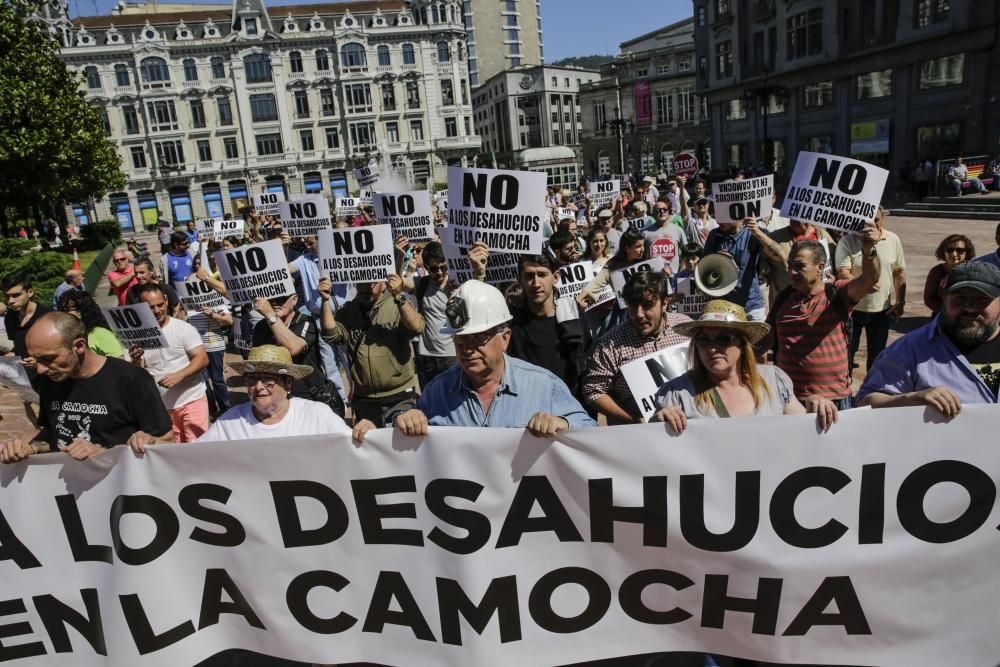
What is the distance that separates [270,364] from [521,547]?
157cm

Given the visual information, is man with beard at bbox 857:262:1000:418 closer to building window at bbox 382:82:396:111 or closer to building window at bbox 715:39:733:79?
building window at bbox 715:39:733:79

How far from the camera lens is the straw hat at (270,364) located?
3.41m

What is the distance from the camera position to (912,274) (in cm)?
1284

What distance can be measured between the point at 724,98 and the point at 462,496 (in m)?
53.0

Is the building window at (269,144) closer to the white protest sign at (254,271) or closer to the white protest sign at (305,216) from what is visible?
the white protest sign at (305,216)

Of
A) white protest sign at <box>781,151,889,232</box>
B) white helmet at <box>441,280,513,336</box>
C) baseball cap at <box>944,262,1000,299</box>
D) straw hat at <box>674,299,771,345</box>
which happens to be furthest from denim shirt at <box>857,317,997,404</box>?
white protest sign at <box>781,151,889,232</box>

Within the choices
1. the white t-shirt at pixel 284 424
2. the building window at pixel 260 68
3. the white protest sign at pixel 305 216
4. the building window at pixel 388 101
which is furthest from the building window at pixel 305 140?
the white t-shirt at pixel 284 424

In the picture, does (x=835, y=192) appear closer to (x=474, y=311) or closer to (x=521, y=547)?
(x=474, y=311)

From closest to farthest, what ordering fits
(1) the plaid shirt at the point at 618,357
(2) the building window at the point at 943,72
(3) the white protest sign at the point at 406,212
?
(1) the plaid shirt at the point at 618,357 → (3) the white protest sign at the point at 406,212 → (2) the building window at the point at 943,72

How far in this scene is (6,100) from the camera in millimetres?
19953

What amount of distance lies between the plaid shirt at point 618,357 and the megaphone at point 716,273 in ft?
3.64

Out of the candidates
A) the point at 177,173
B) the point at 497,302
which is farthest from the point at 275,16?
the point at 497,302

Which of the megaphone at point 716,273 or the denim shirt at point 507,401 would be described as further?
the megaphone at point 716,273

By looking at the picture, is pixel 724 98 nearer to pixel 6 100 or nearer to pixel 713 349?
pixel 6 100
